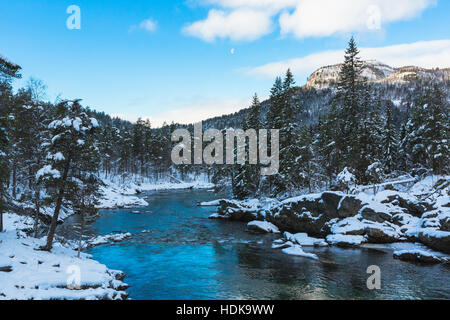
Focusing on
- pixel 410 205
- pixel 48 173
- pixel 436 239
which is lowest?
pixel 436 239

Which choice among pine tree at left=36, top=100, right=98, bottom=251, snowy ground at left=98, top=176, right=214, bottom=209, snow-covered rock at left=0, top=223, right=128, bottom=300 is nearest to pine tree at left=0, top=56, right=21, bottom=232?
pine tree at left=36, top=100, right=98, bottom=251

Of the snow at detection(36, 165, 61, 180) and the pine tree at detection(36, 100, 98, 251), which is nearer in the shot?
the snow at detection(36, 165, 61, 180)

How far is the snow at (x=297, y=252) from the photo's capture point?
70.8ft

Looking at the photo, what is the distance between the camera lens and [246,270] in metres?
18.9

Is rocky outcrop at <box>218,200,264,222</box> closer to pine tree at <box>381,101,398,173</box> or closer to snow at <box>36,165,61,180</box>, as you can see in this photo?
snow at <box>36,165,61,180</box>

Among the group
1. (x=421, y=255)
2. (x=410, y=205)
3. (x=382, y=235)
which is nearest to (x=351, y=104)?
(x=410, y=205)

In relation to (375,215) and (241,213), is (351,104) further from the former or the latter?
(241,213)

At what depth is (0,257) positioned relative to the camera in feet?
45.0

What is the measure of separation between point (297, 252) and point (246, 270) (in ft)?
18.7

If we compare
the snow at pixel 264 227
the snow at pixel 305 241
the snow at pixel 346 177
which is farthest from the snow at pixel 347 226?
the snow at pixel 264 227

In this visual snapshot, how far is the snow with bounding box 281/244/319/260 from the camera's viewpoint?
21573 mm

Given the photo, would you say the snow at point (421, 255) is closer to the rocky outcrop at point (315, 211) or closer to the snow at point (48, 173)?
the rocky outcrop at point (315, 211)

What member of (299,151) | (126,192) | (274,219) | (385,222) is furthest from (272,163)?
(126,192)

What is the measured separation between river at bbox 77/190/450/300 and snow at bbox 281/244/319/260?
55 cm
